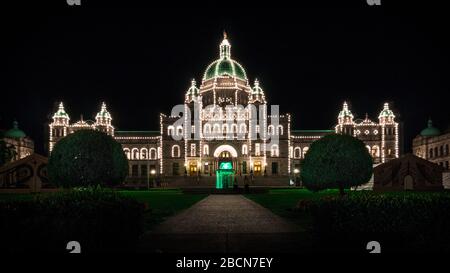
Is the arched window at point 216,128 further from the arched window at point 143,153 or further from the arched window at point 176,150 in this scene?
the arched window at point 143,153

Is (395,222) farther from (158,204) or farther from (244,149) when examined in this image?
(244,149)

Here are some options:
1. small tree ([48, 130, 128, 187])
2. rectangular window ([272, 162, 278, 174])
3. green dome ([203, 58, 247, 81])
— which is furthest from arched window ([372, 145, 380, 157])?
small tree ([48, 130, 128, 187])

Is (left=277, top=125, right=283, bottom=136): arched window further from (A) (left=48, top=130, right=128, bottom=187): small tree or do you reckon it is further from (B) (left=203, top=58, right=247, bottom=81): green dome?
(A) (left=48, top=130, right=128, bottom=187): small tree

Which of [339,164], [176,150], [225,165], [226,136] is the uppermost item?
[226,136]

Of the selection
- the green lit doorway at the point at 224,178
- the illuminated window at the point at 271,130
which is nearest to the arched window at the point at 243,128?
the illuminated window at the point at 271,130

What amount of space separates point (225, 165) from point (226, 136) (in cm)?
615

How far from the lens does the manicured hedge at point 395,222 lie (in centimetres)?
1063

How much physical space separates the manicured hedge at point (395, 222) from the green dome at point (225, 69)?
84389mm

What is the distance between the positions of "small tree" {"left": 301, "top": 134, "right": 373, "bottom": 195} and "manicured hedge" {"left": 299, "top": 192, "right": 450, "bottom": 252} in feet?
45.0

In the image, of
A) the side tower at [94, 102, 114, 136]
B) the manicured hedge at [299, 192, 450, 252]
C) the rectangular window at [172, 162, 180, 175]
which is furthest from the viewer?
the side tower at [94, 102, 114, 136]

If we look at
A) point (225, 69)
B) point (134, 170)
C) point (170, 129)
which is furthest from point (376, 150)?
point (134, 170)

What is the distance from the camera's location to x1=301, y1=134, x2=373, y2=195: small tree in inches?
990

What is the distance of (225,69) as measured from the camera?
9562cm
